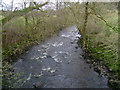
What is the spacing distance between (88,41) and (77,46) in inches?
40.8

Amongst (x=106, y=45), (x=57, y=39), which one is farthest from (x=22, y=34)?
(x=106, y=45)

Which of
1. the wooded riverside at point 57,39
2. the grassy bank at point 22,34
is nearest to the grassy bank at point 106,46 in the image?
the wooded riverside at point 57,39

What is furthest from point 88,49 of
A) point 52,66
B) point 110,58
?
point 52,66

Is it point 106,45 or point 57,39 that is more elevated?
point 57,39

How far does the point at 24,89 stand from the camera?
5.36 metres

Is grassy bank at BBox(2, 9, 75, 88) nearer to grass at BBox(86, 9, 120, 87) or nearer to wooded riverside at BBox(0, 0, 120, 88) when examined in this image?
wooded riverside at BBox(0, 0, 120, 88)

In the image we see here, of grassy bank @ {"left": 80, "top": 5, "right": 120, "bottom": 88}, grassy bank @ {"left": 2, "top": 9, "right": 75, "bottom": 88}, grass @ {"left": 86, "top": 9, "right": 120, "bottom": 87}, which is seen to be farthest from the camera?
grassy bank @ {"left": 2, "top": 9, "right": 75, "bottom": 88}

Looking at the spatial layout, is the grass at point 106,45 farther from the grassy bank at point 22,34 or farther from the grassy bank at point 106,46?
the grassy bank at point 22,34

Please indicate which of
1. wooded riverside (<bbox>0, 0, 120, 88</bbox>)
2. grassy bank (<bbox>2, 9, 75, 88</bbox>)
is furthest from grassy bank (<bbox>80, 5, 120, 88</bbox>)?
grassy bank (<bbox>2, 9, 75, 88</bbox>)

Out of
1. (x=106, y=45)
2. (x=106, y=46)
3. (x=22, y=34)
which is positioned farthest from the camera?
(x=22, y=34)

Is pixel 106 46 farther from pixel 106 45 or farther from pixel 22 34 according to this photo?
pixel 22 34

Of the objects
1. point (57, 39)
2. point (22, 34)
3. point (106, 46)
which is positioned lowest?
point (106, 46)

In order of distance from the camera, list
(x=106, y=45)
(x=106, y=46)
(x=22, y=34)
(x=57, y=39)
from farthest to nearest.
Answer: (x=57, y=39)
(x=22, y=34)
(x=106, y=45)
(x=106, y=46)

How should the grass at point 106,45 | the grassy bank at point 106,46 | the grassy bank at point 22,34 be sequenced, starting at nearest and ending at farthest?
the grassy bank at point 106,46
the grass at point 106,45
the grassy bank at point 22,34
